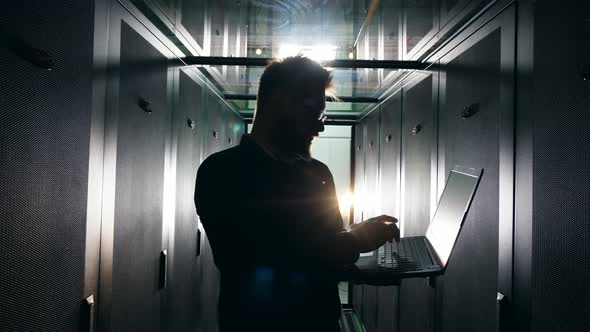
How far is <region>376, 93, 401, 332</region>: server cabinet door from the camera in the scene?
293 centimetres

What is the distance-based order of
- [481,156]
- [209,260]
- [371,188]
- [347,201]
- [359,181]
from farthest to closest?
1. [347,201]
2. [359,181]
3. [371,188]
4. [209,260]
5. [481,156]

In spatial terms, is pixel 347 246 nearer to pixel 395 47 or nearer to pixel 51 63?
pixel 51 63

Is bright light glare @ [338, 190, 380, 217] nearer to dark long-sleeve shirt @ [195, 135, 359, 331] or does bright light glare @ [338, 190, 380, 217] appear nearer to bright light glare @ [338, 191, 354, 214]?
bright light glare @ [338, 191, 354, 214]

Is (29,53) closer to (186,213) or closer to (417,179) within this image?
(186,213)

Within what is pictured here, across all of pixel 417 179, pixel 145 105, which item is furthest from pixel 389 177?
pixel 145 105

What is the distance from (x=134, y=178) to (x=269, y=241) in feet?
3.31

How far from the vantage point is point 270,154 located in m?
1.08

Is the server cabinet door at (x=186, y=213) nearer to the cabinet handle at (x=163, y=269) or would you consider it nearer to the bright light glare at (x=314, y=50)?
the cabinet handle at (x=163, y=269)

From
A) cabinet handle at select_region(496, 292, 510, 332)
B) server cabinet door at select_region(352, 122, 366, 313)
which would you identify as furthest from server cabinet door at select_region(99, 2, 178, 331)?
server cabinet door at select_region(352, 122, 366, 313)

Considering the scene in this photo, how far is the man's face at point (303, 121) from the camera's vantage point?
112 centimetres

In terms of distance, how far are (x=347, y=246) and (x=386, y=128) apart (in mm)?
2533

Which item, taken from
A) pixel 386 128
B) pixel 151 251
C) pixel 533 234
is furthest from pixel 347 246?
pixel 386 128

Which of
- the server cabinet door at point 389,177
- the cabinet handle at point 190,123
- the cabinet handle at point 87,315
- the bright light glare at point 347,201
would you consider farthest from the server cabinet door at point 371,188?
the cabinet handle at point 87,315

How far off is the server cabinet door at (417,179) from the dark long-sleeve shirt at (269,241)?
4.27 feet
